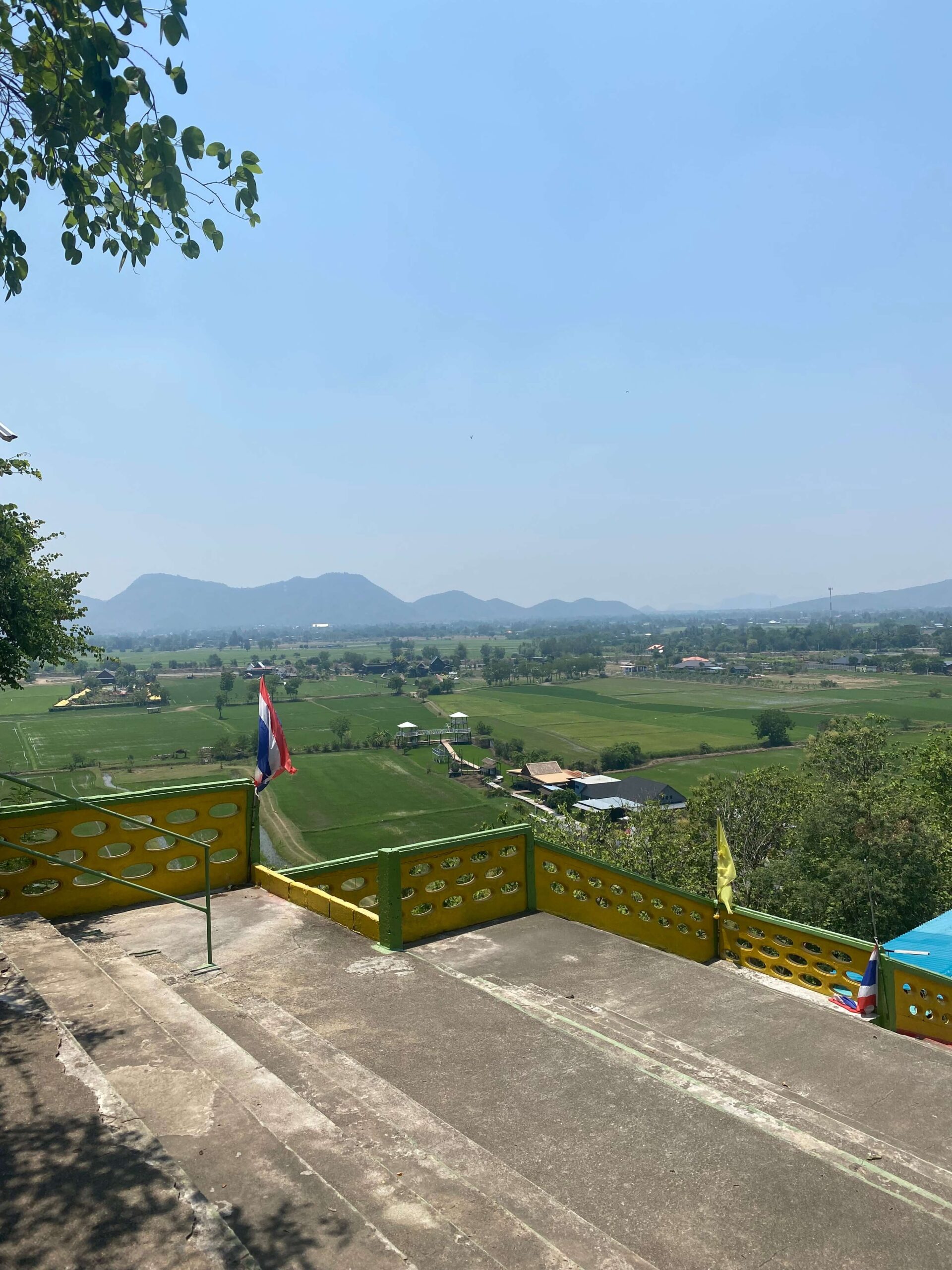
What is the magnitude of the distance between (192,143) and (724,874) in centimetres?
796

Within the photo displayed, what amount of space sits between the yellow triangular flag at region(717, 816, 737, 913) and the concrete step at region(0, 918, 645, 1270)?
5.21 m

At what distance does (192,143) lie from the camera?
161 inches

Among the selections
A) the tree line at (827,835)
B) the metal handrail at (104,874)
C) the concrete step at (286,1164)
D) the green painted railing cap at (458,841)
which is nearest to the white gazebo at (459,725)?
the tree line at (827,835)

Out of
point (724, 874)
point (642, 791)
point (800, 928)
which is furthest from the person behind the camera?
point (642, 791)

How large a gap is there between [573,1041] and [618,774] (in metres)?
63.8

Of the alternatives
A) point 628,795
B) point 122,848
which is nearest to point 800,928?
point 122,848

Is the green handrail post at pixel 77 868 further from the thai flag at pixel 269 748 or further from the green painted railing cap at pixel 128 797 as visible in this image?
the thai flag at pixel 269 748

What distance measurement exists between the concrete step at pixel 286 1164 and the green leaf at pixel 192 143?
15.0 feet

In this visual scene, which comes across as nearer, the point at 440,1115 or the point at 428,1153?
the point at 428,1153

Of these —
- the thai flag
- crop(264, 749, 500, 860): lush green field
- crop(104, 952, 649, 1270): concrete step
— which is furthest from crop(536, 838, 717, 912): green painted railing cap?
crop(264, 749, 500, 860): lush green field

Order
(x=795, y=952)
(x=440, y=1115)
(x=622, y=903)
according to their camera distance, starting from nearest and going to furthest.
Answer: (x=440, y=1115) → (x=795, y=952) → (x=622, y=903)

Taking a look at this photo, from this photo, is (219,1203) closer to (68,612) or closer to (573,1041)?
(573,1041)

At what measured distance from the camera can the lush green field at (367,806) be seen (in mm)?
47656

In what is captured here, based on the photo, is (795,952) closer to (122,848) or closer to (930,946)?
(930,946)
